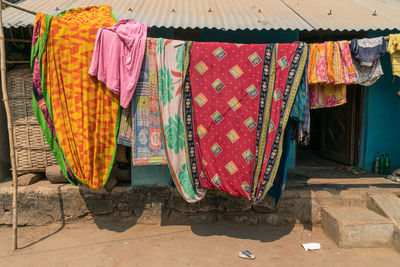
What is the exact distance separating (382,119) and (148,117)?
3.76m

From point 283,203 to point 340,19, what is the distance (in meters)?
2.54

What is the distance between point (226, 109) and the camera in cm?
268

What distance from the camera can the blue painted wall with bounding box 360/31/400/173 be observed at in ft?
13.6

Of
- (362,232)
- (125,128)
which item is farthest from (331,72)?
(125,128)

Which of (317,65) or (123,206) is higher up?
(317,65)

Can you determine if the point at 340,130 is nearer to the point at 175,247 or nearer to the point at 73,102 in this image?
the point at 175,247

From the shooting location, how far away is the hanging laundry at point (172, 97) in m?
2.64

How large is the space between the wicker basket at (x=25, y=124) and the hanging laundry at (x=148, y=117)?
159 centimetres

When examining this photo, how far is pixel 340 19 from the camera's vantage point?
3535 mm

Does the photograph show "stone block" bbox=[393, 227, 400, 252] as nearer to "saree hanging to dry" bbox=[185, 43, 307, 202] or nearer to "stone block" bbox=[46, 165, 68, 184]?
"saree hanging to dry" bbox=[185, 43, 307, 202]


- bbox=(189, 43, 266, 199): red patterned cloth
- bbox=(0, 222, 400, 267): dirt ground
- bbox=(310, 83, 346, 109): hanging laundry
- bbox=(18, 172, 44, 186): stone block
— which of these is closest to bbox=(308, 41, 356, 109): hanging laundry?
bbox=(310, 83, 346, 109): hanging laundry

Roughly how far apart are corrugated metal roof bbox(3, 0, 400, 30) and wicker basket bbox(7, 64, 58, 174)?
2.25ft

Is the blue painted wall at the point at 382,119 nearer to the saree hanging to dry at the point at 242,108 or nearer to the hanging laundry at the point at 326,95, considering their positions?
the hanging laundry at the point at 326,95

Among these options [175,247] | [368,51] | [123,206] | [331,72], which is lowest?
[175,247]
